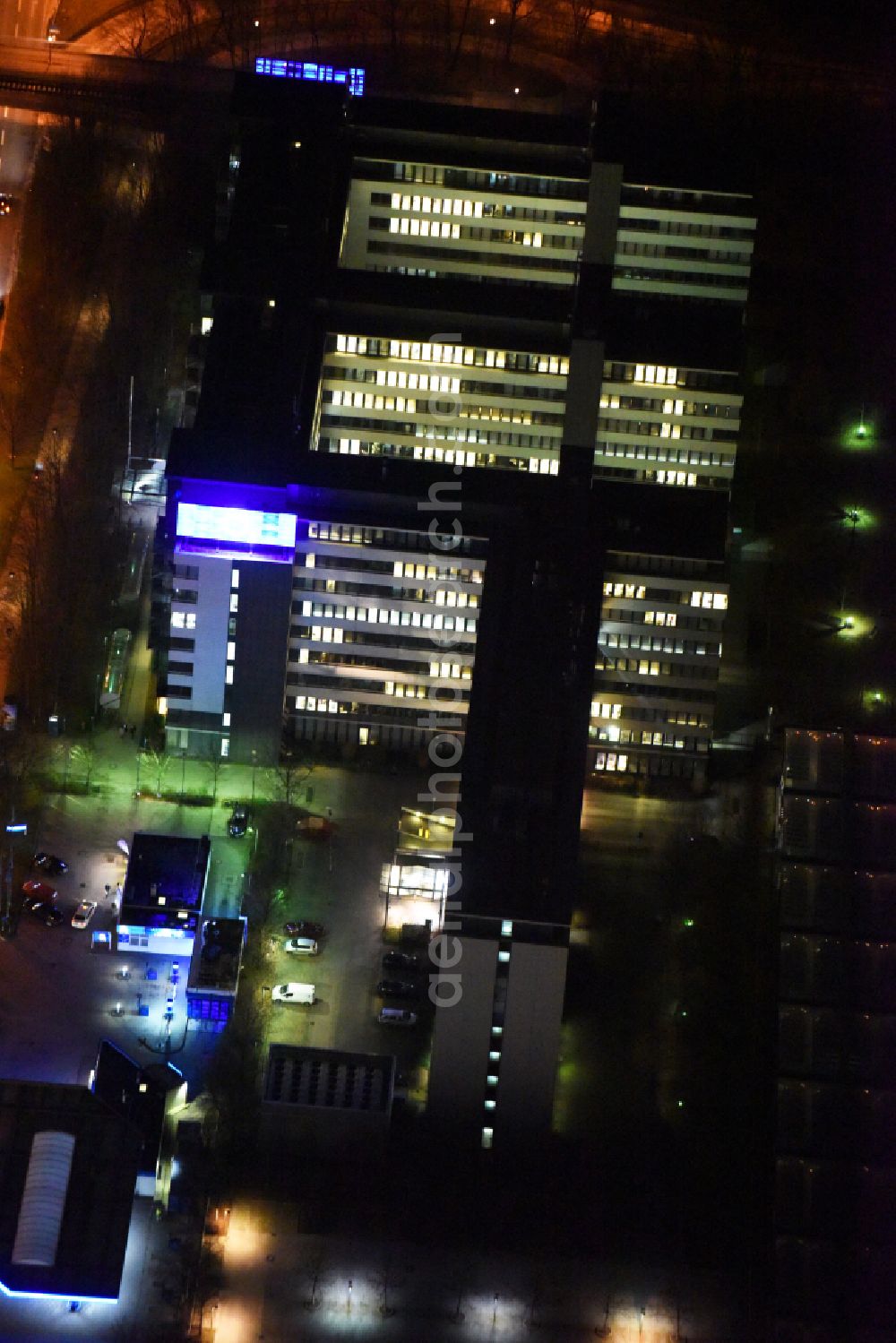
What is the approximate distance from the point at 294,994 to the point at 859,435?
98.1ft

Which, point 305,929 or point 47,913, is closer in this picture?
point 305,929

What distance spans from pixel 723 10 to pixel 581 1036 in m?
49.9

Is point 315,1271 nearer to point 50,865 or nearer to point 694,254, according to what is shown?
point 50,865

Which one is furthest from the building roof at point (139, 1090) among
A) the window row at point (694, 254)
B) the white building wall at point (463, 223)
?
the window row at point (694, 254)

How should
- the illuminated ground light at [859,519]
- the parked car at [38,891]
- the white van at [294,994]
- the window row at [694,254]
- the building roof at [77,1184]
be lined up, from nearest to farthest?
the building roof at [77,1184] → the white van at [294,994] → the parked car at [38,891] → the illuminated ground light at [859,519] → the window row at [694,254]

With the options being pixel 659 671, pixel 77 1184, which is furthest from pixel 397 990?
pixel 659 671

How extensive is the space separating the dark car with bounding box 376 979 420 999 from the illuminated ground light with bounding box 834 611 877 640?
20.2m

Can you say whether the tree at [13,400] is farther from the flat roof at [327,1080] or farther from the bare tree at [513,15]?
the flat roof at [327,1080]

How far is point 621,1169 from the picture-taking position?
65250 mm

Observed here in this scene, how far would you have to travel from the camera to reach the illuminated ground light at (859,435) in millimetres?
79312

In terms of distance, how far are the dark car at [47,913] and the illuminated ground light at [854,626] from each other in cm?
2881

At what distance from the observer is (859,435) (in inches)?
3135

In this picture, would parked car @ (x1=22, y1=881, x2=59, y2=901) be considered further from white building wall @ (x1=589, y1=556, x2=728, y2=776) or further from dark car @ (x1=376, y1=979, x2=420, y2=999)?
white building wall @ (x1=589, y1=556, x2=728, y2=776)

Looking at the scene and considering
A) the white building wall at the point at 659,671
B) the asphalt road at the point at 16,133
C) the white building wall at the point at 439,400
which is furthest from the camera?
the asphalt road at the point at 16,133
